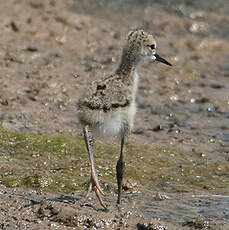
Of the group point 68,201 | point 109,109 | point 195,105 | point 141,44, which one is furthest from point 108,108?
point 195,105

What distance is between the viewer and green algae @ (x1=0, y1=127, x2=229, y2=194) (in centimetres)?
570

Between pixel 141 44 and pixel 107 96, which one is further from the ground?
pixel 141 44

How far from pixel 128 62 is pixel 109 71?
3.33m

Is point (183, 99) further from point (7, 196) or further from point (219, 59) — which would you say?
point (7, 196)

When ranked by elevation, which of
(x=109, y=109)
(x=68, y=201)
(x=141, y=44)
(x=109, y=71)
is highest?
(x=141, y=44)

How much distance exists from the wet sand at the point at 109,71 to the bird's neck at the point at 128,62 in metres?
1.01

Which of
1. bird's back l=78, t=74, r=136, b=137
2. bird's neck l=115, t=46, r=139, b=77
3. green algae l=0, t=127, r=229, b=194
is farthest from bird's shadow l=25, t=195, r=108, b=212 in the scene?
bird's neck l=115, t=46, r=139, b=77

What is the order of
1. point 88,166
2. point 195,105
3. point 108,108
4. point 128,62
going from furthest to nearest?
point 195,105
point 88,166
point 128,62
point 108,108

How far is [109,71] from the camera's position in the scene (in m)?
8.82

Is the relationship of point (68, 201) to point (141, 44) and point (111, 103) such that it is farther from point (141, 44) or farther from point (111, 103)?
point (141, 44)

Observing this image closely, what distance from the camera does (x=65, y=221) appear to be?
4.93m

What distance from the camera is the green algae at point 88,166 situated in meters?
5.70

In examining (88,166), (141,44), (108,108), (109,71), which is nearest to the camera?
(108,108)

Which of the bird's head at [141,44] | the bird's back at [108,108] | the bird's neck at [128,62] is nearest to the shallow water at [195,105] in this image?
the bird's back at [108,108]
